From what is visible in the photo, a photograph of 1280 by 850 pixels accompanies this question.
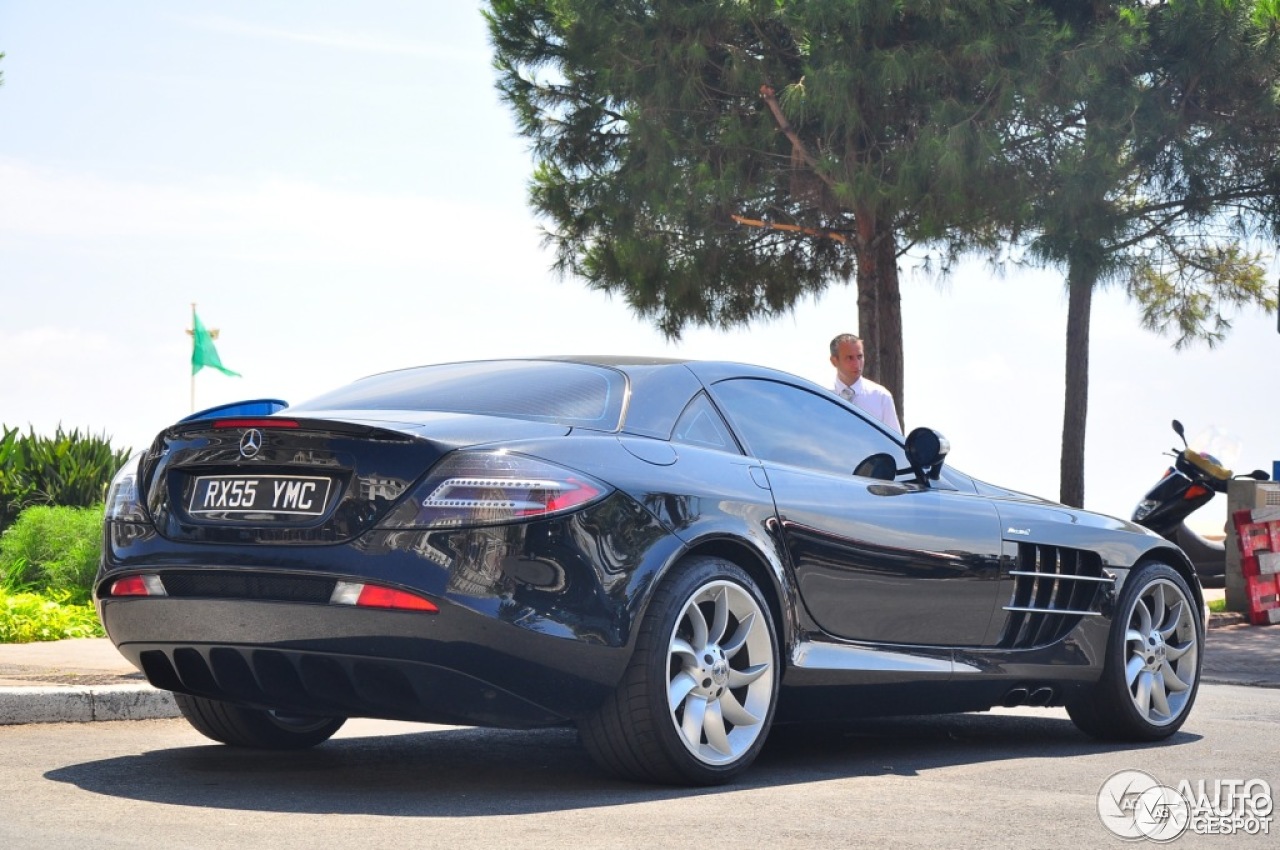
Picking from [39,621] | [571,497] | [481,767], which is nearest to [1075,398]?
[39,621]

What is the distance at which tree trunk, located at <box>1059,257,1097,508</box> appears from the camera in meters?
22.7

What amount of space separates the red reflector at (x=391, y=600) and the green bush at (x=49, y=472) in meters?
10.4

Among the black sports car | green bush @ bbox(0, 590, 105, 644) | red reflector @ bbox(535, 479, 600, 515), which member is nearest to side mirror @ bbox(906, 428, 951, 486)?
the black sports car

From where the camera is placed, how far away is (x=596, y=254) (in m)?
23.6

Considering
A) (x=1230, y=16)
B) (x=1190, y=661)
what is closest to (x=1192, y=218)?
(x=1230, y=16)

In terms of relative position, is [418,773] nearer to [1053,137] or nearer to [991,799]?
[991,799]

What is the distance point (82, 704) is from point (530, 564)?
10.3 ft

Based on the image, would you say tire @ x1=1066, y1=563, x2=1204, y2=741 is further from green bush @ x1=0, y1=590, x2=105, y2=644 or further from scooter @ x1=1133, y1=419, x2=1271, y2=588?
scooter @ x1=1133, y1=419, x2=1271, y2=588

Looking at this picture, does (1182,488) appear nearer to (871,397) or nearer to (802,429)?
(871,397)

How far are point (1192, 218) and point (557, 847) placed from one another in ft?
60.2

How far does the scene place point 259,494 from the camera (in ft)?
16.2

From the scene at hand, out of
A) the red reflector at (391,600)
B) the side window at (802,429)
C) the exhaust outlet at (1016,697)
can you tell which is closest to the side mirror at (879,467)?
the side window at (802,429)

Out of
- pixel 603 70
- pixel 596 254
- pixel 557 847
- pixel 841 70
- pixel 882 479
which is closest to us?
pixel 557 847

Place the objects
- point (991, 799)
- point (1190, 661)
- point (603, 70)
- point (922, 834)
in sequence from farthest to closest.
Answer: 1. point (603, 70)
2. point (1190, 661)
3. point (991, 799)
4. point (922, 834)
